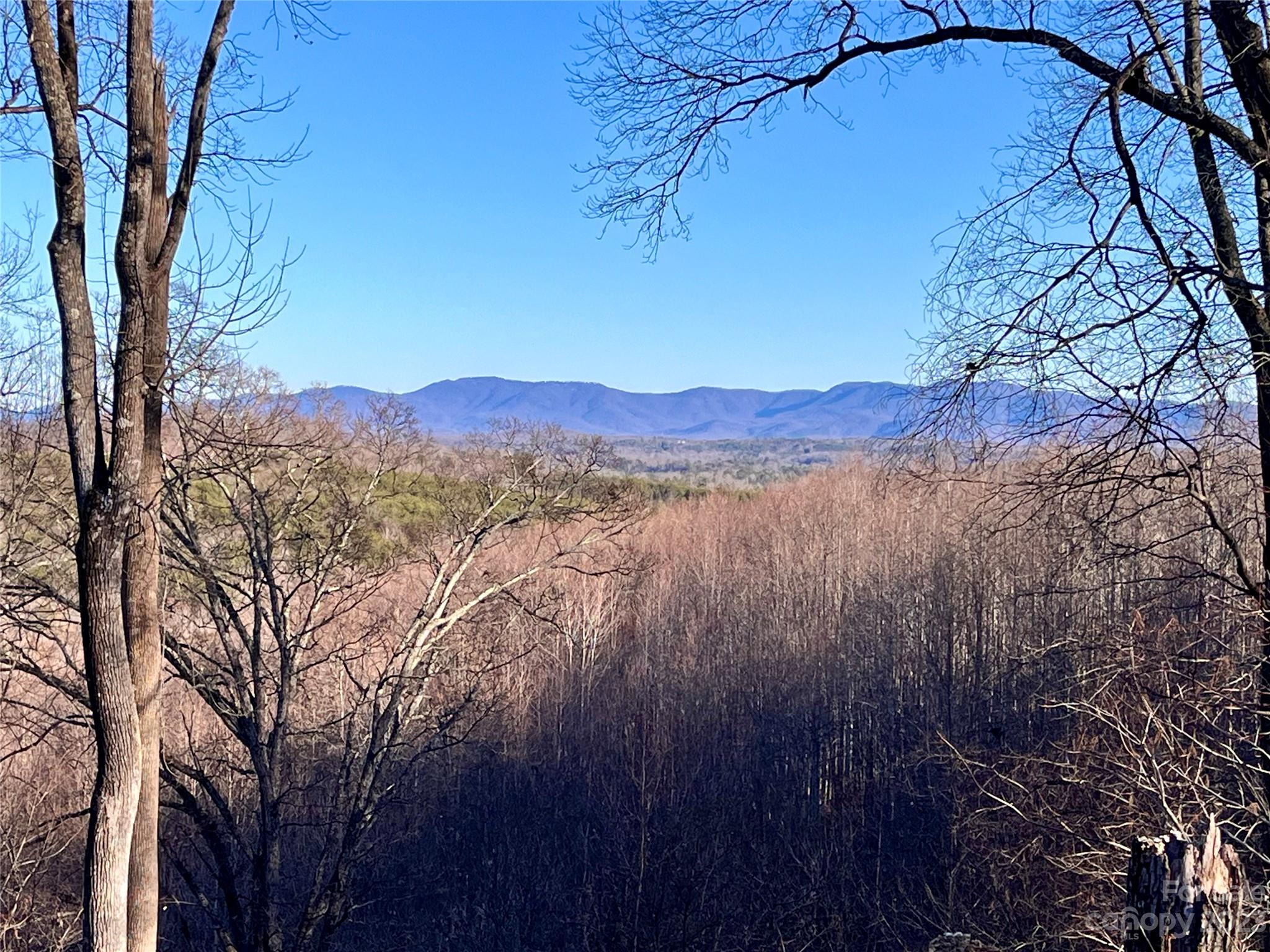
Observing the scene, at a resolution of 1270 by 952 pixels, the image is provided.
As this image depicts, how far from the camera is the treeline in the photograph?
9.05 m

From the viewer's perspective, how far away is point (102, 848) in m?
5.79

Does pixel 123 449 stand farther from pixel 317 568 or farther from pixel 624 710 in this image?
pixel 624 710

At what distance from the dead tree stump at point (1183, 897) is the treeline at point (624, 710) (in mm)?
2127

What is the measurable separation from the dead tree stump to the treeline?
2127mm

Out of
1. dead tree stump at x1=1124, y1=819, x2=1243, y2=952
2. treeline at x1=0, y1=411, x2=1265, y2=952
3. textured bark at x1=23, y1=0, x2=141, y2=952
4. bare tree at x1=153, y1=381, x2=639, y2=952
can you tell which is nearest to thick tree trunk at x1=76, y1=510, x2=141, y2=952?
textured bark at x1=23, y1=0, x2=141, y2=952

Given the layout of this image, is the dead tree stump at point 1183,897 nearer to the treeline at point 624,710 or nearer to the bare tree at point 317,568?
the treeline at point 624,710

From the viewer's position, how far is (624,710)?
92.9 ft

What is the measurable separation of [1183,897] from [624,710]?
2592 cm

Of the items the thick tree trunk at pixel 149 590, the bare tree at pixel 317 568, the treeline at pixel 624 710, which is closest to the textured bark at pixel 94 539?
the thick tree trunk at pixel 149 590

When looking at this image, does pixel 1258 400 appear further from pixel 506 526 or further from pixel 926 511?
pixel 926 511

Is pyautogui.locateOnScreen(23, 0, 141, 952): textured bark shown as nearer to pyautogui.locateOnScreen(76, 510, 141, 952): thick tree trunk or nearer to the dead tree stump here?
pyautogui.locateOnScreen(76, 510, 141, 952): thick tree trunk

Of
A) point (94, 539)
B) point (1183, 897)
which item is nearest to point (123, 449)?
point (94, 539)

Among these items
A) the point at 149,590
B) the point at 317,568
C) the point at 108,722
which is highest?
the point at 149,590

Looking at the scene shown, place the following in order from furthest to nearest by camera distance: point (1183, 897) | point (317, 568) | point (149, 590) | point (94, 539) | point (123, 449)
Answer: point (317, 568) < point (149, 590) < point (123, 449) < point (94, 539) < point (1183, 897)
